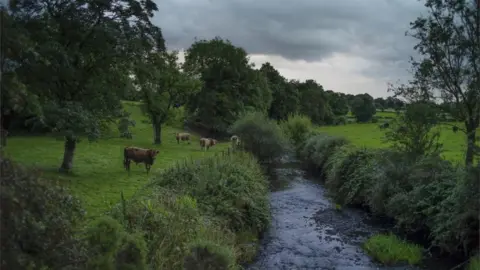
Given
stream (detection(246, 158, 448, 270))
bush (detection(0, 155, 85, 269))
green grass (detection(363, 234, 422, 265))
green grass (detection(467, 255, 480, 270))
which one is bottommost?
stream (detection(246, 158, 448, 270))

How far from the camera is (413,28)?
19.8 meters

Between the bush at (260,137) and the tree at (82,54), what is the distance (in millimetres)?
A: 15632

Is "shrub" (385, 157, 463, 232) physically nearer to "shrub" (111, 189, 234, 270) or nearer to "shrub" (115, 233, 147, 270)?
"shrub" (111, 189, 234, 270)

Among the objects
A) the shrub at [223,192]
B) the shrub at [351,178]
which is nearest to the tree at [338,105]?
the shrub at [351,178]

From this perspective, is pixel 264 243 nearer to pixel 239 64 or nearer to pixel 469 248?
pixel 469 248

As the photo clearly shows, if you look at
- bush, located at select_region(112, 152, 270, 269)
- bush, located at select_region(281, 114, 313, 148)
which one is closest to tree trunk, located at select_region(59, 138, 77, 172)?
bush, located at select_region(112, 152, 270, 269)

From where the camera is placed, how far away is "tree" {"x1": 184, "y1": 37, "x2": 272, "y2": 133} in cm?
5694

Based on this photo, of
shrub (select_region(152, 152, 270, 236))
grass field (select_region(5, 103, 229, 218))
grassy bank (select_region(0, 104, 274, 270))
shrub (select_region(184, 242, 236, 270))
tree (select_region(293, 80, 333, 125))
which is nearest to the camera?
grassy bank (select_region(0, 104, 274, 270))

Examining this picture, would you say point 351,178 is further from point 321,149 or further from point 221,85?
point 221,85

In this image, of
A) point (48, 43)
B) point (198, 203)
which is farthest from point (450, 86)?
point (48, 43)

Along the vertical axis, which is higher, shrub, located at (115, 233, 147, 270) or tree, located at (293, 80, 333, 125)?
tree, located at (293, 80, 333, 125)

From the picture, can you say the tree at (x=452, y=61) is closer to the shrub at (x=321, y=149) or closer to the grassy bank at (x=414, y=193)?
the grassy bank at (x=414, y=193)

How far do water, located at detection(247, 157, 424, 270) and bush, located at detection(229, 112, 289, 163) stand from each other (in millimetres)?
11152

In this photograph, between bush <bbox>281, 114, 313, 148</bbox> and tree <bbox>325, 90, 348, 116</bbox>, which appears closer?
bush <bbox>281, 114, 313, 148</bbox>
